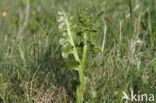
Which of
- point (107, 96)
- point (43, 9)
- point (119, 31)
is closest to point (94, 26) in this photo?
point (107, 96)

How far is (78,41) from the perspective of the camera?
7.00 ft

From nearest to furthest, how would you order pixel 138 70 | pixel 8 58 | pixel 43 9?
pixel 138 70 < pixel 8 58 < pixel 43 9

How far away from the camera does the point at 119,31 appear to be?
284cm

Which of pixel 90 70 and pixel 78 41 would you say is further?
pixel 90 70

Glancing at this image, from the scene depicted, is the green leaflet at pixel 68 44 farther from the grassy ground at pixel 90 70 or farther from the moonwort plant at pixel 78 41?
the grassy ground at pixel 90 70

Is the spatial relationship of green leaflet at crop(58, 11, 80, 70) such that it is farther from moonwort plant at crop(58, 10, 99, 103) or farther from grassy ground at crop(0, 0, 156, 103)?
grassy ground at crop(0, 0, 156, 103)

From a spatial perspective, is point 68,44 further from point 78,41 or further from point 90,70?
point 90,70

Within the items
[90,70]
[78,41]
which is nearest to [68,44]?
[78,41]

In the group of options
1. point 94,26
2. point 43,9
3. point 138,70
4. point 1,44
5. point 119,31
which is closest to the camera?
point 94,26

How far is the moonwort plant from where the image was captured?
82.4 inches

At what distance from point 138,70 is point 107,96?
274 mm

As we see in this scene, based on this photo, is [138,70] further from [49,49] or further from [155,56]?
[49,49]

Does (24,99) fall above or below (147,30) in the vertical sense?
below

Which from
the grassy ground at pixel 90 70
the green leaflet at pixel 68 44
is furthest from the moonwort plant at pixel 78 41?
the grassy ground at pixel 90 70
